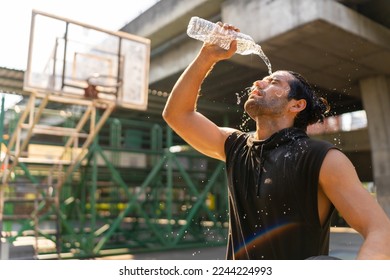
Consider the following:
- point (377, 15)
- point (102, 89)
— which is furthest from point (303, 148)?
point (377, 15)

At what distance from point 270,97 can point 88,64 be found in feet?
14.5

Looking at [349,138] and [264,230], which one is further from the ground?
[349,138]

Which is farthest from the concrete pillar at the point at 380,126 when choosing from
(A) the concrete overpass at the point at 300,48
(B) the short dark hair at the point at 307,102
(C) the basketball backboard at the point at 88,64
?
(B) the short dark hair at the point at 307,102

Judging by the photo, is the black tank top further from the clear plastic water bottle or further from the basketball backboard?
the basketball backboard

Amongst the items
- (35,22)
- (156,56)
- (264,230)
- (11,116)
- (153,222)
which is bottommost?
(153,222)

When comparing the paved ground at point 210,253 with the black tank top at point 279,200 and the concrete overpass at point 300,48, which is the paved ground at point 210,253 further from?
the black tank top at point 279,200

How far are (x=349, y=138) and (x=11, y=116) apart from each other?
7.61 meters

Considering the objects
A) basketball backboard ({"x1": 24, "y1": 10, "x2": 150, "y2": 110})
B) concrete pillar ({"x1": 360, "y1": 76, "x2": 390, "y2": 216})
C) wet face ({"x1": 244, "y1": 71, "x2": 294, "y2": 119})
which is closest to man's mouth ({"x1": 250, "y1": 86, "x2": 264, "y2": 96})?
wet face ({"x1": 244, "y1": 71, "x2": 294, "y2": 119})

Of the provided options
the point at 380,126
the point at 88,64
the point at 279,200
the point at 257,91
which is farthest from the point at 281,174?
the point at 380,126

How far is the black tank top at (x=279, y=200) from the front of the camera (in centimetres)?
117

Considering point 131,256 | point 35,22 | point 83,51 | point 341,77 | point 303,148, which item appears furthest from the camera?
point 341,77

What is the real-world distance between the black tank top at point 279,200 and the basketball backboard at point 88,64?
12.2 feet

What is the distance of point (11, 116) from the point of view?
6336 mm

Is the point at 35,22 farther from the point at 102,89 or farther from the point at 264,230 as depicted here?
the point at 264,230
